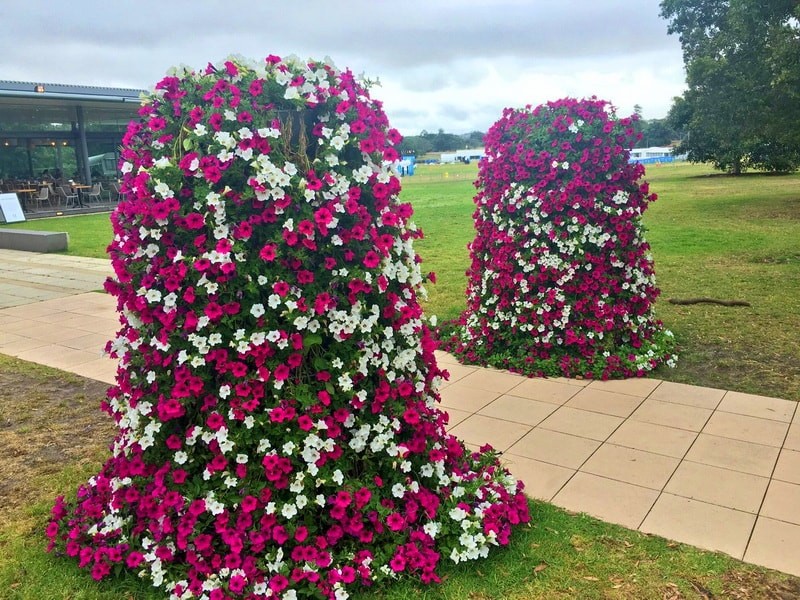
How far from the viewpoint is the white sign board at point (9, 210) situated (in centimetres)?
1841

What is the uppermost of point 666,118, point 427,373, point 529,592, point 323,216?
point 666,118

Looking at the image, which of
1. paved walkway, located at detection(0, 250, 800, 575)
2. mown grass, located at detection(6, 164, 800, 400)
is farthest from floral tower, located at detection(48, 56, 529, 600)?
mown grass, located at detection(6, 164, 800, 400)

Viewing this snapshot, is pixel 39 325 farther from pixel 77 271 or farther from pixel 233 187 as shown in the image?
pixel 233 187

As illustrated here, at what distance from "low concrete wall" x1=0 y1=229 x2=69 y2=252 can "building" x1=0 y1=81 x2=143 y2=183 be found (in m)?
7.60

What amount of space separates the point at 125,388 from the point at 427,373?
128 cm

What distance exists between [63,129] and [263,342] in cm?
2576

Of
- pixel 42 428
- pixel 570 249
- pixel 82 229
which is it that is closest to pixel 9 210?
pixel 82 229

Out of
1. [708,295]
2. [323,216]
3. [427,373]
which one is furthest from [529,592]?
[708,295]

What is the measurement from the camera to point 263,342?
2.54 metres

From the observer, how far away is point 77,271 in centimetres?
1085

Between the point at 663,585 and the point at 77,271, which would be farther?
the point at 77,271

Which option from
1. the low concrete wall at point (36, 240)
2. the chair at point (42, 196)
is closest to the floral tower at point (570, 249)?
the low concrete wall at point (36, 240)

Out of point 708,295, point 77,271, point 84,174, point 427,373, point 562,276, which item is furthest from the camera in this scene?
point 84,174

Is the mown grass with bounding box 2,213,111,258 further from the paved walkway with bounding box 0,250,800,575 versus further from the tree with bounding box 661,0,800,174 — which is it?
the tree with bounding box 661,0,800,174
